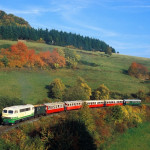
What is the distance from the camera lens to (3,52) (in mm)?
73562

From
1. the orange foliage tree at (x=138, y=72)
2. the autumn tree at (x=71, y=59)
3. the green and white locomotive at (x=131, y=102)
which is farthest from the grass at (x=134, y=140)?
the orange foliage tree at (x=138, y=72)

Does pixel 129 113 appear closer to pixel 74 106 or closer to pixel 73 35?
pixel 74 106

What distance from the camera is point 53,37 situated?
12431 cm

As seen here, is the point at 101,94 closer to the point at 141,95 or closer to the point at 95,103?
the point at 95,103

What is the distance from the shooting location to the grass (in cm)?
3650

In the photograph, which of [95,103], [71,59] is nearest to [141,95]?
Answer: [95,103]

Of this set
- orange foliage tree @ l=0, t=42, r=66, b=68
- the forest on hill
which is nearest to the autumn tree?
orange foliage tree @ l=0, t=42, r=66, b=68

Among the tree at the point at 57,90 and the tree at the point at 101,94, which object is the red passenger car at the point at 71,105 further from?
the tree at the point at 101,94

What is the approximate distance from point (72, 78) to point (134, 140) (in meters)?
42.0

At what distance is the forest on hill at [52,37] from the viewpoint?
10294cm

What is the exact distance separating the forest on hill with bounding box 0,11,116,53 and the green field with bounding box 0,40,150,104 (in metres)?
16.3

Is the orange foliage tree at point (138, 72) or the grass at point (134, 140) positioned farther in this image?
the orange foliage tree at point (138, 72)

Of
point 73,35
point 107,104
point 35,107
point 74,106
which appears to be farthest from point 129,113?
point 73,35

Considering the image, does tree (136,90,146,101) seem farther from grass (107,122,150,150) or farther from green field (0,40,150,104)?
grass (107,122,150,150)
